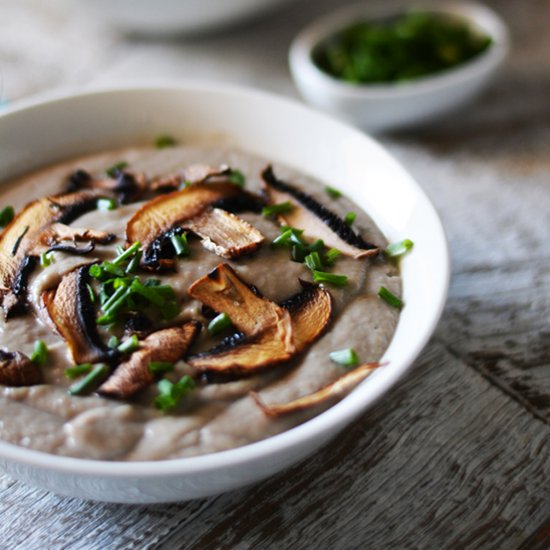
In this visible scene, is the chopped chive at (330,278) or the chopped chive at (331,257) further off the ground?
the chopped chive at (330,278)

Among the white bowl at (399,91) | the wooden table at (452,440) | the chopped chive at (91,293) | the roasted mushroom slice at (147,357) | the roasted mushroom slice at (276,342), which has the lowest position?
the wooden table at (452,440)

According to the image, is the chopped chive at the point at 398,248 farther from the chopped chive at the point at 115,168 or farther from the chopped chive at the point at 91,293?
the chopped chive at the point at 115,168

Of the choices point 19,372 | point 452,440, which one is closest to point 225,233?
point 19,372

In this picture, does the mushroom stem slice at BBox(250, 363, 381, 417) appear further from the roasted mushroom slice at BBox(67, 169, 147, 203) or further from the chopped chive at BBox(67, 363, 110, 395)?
the roasted mushroom slice at BBox(67, 169, 147, 203)

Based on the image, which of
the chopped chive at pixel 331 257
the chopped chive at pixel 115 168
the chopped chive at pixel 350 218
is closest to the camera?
the chopped chive at pixel 331 257

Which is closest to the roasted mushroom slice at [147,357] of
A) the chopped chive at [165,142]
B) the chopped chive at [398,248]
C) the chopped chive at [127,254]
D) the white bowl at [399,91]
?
the chopped chive at [127,254]

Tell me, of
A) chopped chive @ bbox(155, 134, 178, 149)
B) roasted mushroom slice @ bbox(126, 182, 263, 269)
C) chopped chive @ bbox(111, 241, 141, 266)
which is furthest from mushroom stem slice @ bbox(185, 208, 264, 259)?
chopped chive @ bbox(155, 134, 178, 149)

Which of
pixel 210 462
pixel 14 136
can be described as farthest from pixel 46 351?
pixel 14 136
